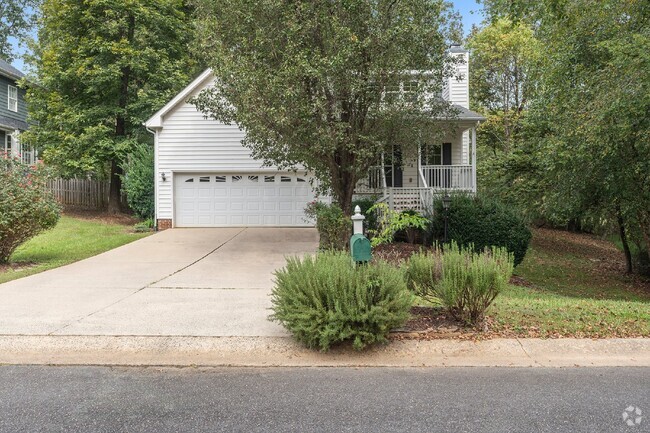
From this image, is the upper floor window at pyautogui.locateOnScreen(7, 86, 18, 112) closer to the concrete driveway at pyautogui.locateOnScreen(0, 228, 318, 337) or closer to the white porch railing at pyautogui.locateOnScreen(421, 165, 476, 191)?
the concrete driveway at pyautogui.locateOnScreen(0, 228, 318, 337)

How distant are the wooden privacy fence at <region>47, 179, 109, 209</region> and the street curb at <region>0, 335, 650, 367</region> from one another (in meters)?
18.6

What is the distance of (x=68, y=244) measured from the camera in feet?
43.0

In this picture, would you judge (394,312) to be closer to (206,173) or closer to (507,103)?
(206,173)

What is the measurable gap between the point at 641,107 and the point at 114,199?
20.0 m

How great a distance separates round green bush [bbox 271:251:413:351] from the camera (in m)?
4.60

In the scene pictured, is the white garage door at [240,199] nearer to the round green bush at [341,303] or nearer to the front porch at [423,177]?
the front porch at [423,177]

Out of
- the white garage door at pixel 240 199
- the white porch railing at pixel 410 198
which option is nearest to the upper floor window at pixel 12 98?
the white garage door at pixel 240 199

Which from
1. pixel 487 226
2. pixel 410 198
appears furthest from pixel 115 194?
pixel 487 226

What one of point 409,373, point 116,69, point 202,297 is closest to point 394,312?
point 409,373

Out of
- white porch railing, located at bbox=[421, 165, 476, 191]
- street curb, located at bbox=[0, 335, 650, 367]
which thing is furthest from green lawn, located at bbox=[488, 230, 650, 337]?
white porch railing, located at bbox=[421, 165, 476, 191]

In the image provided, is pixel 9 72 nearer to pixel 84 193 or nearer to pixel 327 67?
pixel 84 193

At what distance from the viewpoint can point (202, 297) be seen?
712cm

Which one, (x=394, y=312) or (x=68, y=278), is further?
(x=68, y=278)

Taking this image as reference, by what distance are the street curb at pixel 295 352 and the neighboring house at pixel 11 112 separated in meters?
22.9
